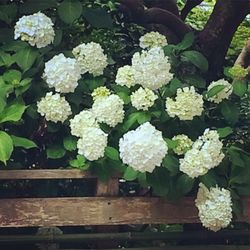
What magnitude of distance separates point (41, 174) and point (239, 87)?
791 millimetres

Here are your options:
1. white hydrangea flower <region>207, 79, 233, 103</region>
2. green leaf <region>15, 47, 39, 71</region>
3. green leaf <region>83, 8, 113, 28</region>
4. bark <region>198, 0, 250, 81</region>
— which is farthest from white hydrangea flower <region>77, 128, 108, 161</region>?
bark <region>198, 0, 250, 81</region>

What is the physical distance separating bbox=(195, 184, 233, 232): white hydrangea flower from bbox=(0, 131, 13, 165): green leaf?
66 cm

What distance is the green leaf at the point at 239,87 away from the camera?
2.27 meters

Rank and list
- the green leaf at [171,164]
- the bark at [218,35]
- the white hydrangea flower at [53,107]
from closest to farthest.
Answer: the green leaf at [171,164]
the white hydrangea flower at [53,107]
the bark at [218,35]

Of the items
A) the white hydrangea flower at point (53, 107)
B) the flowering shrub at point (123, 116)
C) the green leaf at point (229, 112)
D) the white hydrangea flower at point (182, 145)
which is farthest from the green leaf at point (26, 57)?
the green leaf at point (229, 112)

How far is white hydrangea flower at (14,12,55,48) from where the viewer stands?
7.29 ft

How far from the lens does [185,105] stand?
2.14 m

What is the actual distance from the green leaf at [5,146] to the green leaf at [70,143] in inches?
9.4

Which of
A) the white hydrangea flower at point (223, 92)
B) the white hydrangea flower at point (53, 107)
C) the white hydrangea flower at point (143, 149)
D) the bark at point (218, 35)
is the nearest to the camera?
Answer: the white hydrangea flower at point (143, 149)

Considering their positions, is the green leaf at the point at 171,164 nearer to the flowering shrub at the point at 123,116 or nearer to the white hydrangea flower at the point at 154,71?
the flowering shrub at the point at 123,116

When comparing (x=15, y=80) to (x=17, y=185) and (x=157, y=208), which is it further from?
(x=157, y=208)

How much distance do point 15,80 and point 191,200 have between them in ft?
2.52

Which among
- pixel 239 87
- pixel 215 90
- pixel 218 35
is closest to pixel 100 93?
pixel 215 90

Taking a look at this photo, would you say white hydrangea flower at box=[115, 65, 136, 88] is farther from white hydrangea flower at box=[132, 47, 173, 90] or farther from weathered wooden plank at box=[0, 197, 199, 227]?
weathered wooden plank at box=[0, 197, 199, 227]
